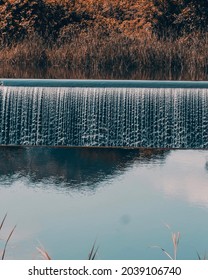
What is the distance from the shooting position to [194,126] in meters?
11.3

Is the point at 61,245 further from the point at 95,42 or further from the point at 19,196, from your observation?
the point at 95,42

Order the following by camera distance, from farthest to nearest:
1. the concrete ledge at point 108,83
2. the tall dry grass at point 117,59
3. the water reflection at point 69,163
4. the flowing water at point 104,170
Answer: the tall dry grass at point 117,59 → the concrete ledge at point 108,83 → the water reflection at point 69,163 → the flowing water at point 104,170

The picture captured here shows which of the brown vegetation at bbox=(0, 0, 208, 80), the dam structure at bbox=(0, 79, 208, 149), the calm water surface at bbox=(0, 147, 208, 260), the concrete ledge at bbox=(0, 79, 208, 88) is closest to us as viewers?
the calm water surface at bbox=(0, 147, 208, 260)

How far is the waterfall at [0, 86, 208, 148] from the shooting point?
11.3 metres

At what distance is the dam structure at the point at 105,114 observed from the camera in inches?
443

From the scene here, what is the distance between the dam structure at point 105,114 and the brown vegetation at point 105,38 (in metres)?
2.20

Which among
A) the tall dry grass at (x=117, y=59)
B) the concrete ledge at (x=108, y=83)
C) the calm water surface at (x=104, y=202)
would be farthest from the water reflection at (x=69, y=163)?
the tall dry grass at (x=117, y=59)

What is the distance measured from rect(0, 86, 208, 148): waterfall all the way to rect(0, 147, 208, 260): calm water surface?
0.73 metres

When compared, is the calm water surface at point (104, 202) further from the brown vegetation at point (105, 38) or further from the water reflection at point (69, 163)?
the brown vegetation at point (105, 38)

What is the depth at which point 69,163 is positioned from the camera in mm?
9742

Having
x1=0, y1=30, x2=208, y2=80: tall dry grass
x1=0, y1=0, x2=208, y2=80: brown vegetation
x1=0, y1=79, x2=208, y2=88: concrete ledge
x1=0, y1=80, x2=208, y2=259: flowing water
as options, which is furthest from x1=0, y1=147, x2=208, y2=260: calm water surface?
x1=0, y1=0, x2=208, y2=80: brown vegetation

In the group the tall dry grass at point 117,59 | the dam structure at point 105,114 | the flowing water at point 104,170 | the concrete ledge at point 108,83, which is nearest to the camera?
the flowing water at point 104,170

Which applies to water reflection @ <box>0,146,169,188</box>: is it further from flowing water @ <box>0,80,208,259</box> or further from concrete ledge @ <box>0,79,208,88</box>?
concrete ledge @ <box>0,79,208,88</box>
